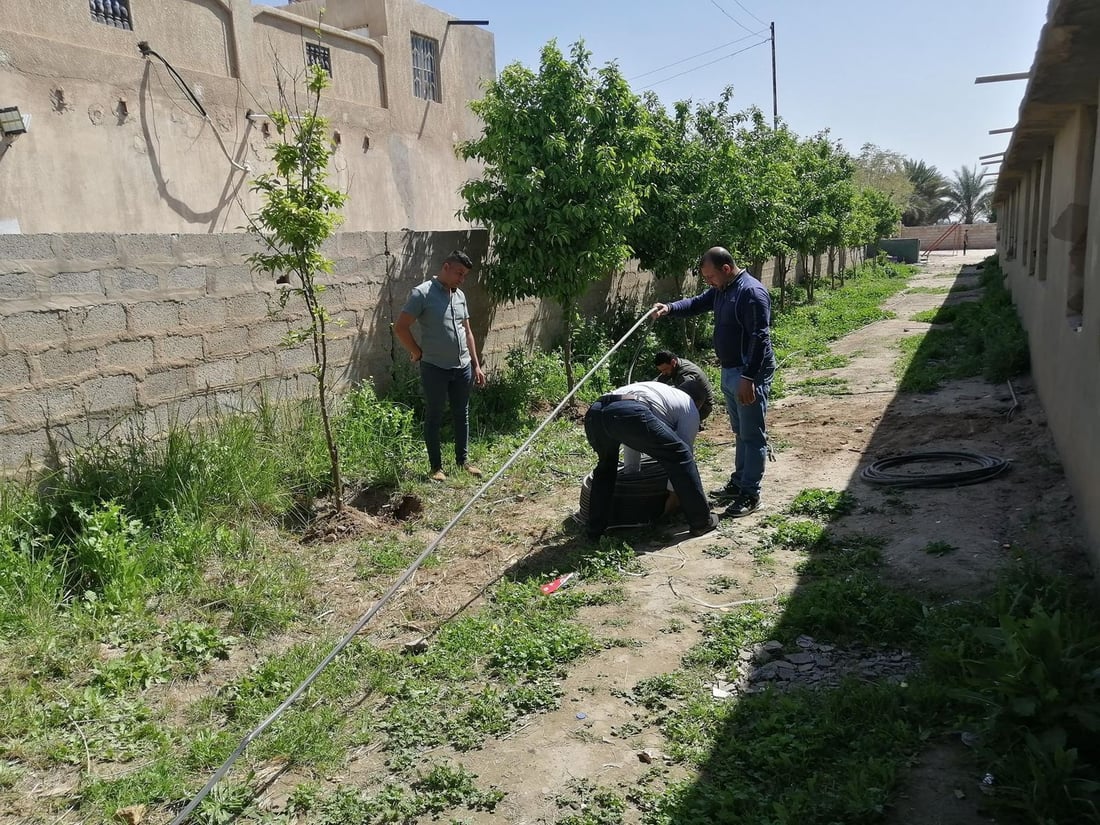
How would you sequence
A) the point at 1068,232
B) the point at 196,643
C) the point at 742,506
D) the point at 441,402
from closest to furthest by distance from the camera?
the point at 196,643 → the point at 742,506 → the point at 1068,232 → the point at 441,402

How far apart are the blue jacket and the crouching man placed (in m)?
0.48

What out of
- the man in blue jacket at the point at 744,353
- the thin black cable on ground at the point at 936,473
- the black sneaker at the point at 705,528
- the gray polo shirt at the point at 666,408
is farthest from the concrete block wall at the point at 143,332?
the thin black cable on ground at the point at 936,473

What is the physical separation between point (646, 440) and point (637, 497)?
63 cm

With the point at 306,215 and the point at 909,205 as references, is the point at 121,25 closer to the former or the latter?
the point at 306,215

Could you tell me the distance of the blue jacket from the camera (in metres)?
5.68

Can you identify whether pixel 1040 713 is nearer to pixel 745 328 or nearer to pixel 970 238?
pixel 745 328

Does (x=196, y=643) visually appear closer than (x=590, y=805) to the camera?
No

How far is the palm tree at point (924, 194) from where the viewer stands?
212 feet

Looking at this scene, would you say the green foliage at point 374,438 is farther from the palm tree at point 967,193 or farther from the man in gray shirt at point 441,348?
the palm tree at point 967,193

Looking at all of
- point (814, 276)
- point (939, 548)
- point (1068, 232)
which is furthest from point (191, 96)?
point (814, 276)

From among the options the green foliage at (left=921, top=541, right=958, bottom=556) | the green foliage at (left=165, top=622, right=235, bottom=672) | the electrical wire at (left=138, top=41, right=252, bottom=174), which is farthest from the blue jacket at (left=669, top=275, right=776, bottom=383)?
the electrical wire at (left=138, top=41, right=252, bottom=174)

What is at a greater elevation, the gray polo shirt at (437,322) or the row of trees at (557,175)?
the row of trees at (557,175)

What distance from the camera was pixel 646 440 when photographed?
5203mm

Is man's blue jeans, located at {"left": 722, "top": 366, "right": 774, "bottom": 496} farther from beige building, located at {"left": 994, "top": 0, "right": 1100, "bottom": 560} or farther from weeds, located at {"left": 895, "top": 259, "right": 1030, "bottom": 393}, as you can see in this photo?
weeds, located at {"left": 895, "top": 259, "right": 1030, "bottom": 393}
